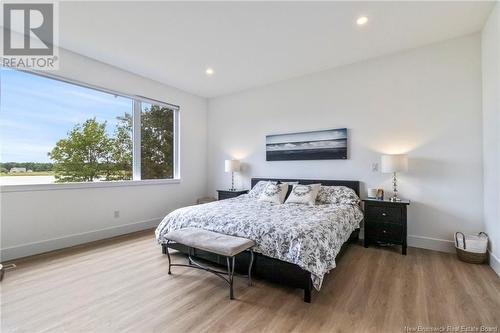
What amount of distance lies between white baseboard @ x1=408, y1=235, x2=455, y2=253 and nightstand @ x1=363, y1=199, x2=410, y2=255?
1.47 feet

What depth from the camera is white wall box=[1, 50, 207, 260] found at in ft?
9.96

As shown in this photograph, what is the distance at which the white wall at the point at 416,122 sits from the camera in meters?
3.10

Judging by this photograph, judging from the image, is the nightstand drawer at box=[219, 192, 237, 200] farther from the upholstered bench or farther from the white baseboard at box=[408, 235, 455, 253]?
the white baseboard at box=[408, 235, 455, 253]

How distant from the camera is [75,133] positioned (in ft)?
11.9

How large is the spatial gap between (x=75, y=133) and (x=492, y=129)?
219 inches

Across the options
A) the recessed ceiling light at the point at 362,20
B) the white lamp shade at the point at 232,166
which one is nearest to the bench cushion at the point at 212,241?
the white lamp shade at the point at 232,166

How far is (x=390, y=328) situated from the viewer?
1700 millimetres

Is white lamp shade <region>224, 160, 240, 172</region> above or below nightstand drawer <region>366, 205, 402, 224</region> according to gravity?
above

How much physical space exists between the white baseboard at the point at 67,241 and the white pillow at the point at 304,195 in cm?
283

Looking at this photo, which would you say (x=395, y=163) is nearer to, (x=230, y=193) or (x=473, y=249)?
(x=473, y=249)

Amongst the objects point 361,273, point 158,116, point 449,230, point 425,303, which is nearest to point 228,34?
point 158,116

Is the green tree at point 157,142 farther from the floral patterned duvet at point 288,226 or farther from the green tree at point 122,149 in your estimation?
the floral patterned duvet at point 288,226

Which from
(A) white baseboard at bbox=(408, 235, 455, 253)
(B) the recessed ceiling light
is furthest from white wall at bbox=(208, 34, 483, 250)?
(B) the recessed ceiling light

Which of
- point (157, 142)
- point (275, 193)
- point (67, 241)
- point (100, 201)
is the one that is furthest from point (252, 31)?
point (67, 241)
